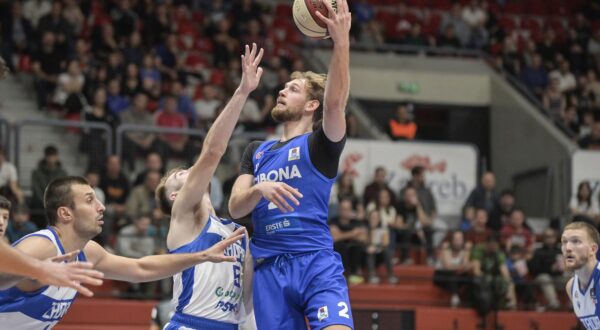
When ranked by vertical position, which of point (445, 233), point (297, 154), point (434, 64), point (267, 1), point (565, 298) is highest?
point (267, 1)

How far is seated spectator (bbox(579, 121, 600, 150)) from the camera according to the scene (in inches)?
744

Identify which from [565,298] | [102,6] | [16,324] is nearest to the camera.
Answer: [16,324]

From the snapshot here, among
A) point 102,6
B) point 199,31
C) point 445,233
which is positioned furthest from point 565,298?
point 102,6

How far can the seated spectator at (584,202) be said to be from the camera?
1638 cm

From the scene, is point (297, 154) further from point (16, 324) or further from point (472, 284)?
point (472, 284)

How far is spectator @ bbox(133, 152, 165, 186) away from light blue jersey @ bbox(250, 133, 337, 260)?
23.6 ft

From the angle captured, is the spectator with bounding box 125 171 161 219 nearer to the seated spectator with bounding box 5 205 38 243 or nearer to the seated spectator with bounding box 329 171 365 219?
the seated spectator with bounding box 5 205 38 243

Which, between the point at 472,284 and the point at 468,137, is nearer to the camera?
the point at 472,284

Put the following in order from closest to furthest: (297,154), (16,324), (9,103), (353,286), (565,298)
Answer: (16,324) < (297,154) < (353,286) < (565,298) < (9,103)

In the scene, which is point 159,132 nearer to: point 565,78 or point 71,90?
point 71,90

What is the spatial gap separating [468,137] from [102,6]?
848 centimetres

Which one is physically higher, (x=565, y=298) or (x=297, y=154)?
(x=297, y=154)

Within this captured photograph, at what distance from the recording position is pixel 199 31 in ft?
67.7

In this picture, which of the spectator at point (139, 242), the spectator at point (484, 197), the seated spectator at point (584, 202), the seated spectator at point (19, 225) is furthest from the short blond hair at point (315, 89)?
the seated spectator at point (584, 202)
